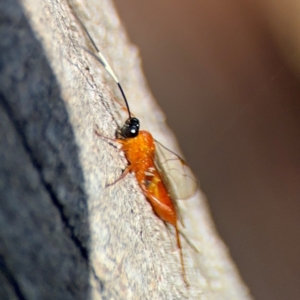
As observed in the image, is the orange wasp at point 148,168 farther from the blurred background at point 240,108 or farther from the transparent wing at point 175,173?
the blurred background at point 240,108

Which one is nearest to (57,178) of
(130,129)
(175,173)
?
(130,129)

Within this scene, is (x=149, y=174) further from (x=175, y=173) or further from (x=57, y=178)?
(x=57, y=178)

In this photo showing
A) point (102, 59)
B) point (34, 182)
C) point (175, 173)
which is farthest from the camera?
point (175, 173)

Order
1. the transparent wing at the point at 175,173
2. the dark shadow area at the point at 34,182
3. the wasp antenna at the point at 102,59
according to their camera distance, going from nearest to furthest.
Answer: the dark shadow area at the point at 34,182
the wasp antenna at the point at 102,59
the transparent wing at the point at 175,173

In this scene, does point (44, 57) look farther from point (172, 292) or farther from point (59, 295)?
point (172, 292)

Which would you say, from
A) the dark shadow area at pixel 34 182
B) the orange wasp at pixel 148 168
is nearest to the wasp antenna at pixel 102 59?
the orange wasp at pixel 148 168

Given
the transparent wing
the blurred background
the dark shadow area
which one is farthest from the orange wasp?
the dark shadow area

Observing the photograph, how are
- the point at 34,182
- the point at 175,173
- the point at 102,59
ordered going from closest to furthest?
the point at 34,182, the point at 102,59, the point at 175,173
